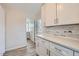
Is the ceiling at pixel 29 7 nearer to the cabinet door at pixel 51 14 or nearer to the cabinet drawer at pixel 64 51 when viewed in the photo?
the cabinet door at pixel 51 14

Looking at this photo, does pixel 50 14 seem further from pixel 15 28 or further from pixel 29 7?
pixel 15 28

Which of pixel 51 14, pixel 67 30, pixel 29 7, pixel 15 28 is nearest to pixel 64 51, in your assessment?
pixel 67 30

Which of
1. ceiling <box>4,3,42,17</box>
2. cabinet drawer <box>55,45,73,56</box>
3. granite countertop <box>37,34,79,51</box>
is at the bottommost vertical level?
cabinet drawer <box>55,45,73,56</box>

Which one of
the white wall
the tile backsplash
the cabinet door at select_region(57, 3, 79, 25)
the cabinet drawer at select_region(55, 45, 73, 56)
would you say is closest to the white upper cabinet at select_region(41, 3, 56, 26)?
the tile backsplash

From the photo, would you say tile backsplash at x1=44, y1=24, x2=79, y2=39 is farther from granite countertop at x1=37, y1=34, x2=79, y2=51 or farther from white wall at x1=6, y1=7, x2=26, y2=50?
white wall at x1=6, y1=7, x2=26, y2=50

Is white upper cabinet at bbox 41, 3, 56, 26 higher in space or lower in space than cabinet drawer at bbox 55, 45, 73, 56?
higher

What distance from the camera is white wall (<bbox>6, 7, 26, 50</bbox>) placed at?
534cm

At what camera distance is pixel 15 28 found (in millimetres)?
5734

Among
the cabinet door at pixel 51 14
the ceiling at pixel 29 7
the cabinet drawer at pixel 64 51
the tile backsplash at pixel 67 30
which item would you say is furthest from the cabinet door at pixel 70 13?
the ceiling at pixel 29 7

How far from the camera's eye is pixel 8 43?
17.5 feet

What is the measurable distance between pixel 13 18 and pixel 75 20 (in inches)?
155

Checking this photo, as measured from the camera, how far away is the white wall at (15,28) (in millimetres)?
5340

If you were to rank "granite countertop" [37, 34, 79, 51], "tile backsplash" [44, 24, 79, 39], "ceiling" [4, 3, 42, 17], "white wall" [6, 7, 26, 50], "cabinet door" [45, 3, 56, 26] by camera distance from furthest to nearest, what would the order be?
1. "ceiling" [4, 3, 42, 17]
2. "white wall" [6, 7, 26, 50]
3. "cabinet door" [45, 3, 56, 26]
4. "tile backsplash" [44, 24, 79, 39]
5. "granite countertop" [37, 34, 79, 51]

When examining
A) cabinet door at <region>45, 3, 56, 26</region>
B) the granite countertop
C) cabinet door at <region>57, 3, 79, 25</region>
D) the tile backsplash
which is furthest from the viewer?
cabinet door at <region>45, 3, 56, 26</region>
